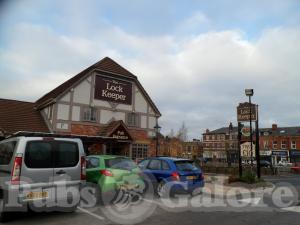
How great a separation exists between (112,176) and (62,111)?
52.4 feet

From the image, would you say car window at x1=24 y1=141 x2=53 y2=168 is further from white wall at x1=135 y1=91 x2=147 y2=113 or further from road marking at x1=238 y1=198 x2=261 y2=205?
white wall at x1=135 y1=91 x2=147 y2=113

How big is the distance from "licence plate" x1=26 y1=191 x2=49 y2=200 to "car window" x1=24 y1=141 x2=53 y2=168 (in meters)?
0.60

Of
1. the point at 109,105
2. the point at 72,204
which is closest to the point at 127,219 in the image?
the point at 72,204

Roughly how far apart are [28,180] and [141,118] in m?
22.5

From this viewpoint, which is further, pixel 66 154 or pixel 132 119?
pixel 132 119

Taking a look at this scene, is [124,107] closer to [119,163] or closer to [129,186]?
[119,163]

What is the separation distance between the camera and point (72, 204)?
330 inches

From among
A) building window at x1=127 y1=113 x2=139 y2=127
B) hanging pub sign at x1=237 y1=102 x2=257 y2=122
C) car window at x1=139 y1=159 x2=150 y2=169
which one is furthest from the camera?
building window at x1=127 y1=113 x2=139 y2=127

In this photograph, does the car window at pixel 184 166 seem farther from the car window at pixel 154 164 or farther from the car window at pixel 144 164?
the car window at pixel 144 164

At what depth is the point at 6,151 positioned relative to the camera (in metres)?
8.11

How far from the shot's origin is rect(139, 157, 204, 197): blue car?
37.6ft

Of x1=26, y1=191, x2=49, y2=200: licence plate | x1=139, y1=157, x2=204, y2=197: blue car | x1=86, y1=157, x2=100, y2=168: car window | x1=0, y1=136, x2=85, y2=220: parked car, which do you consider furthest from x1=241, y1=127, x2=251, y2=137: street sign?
x1=26, y1=191, x2=49, y2=200: licence plate

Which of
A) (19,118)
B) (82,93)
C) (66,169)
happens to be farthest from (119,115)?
(66,169)

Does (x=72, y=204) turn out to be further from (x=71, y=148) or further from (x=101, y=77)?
(x=101, y=77)
